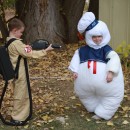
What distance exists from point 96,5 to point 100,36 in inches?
252

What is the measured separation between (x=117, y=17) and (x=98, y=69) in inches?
133

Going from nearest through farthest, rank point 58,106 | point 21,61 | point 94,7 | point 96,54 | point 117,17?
point 21,61, point 96,54, point 58,106, point 117,17, point 94,7

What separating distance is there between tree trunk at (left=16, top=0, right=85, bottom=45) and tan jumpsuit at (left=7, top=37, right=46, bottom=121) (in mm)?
4648

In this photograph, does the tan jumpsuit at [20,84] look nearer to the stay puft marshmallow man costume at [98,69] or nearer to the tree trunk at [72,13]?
the stay puft marshmallow man costume at [98,69]

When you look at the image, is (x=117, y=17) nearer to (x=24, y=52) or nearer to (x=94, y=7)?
(x=94, y=7)

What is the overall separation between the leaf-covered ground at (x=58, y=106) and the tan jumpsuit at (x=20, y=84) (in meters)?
0.20

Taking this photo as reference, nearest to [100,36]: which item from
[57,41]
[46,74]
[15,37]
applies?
[15,37]

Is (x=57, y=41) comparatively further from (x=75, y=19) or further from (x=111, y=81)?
(x=111, y=81)

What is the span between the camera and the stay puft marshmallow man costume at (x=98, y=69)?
17.8 feet

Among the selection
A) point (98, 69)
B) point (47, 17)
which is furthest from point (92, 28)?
point (47, 17)

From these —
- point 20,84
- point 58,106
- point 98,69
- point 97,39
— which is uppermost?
point 97,39

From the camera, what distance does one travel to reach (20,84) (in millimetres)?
5477

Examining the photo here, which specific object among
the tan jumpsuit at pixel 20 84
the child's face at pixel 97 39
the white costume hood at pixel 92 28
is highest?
Result: the white costume hood at pixel 92 28

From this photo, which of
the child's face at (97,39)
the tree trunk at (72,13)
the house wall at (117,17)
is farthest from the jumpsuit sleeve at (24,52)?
the tree trunk at (72,13)
